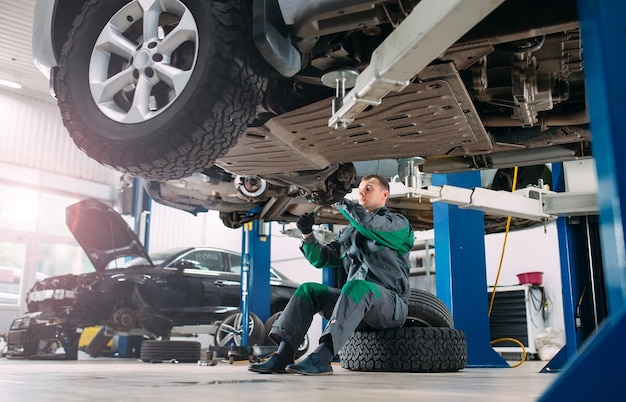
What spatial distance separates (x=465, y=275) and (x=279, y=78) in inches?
103

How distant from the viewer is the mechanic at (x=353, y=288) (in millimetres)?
2621

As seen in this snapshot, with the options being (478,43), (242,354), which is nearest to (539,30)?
(478,43)

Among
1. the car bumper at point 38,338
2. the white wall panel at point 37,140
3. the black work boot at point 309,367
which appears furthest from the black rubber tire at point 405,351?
the white wall panel at point 37,140

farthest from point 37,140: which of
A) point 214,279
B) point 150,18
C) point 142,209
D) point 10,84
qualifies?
point 150,18

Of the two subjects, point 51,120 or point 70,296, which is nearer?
point 70,296

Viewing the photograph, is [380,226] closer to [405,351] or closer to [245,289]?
[405,351]

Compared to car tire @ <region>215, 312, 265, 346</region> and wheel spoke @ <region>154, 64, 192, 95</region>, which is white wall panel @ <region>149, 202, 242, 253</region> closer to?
car tire @ <region>215, 312, 265, 346</region>

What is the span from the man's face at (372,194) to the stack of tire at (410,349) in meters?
0.69

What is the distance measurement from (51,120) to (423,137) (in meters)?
11.8

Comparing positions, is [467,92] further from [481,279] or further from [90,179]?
[90,179]

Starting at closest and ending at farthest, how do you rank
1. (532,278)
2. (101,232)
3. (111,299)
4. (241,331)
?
1. (241,331)
2. (101,232)
3. (111,299)
4. (532,278)

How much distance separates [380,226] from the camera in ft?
9.36

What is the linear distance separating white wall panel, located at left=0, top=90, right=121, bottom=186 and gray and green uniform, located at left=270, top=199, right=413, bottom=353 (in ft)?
32.7

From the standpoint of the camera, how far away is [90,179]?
1301 centimetres
